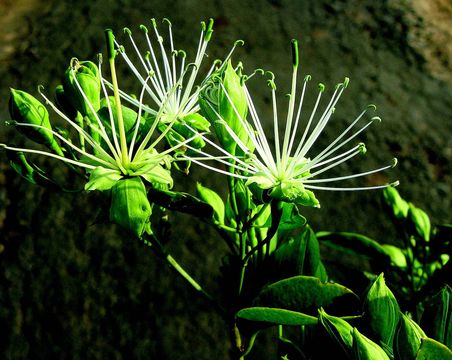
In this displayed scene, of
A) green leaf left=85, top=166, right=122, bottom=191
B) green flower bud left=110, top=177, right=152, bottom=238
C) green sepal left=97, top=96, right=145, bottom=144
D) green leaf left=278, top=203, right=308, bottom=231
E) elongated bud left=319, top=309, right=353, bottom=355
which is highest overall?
green sepal left=97, top=96, right=145, bottom=144

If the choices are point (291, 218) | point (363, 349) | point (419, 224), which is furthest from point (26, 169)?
point (419, 224)

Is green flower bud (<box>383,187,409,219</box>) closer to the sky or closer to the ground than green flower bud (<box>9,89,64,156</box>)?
closer to the ground

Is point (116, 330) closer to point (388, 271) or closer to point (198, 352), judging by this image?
point (198, 352)

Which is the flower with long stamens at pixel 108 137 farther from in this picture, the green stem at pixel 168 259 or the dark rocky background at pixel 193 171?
the dark rocky background at pixel 193 171

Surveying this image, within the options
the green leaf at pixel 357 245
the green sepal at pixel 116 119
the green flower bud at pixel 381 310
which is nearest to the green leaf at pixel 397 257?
the green leaf at pixel 357 245

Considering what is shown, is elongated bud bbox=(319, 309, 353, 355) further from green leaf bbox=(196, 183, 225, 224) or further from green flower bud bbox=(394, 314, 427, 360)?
green leaf bbox=(196, 183, 225, 224)

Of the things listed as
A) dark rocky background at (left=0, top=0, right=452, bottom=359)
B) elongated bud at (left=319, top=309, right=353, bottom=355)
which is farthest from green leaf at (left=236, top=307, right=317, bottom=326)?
dark rocky background at (left=0, top=0, right=452, bottom=359)

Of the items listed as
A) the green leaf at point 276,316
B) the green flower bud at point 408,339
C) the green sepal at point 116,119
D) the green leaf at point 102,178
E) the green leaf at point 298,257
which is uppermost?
the green sepal at point 116,119
